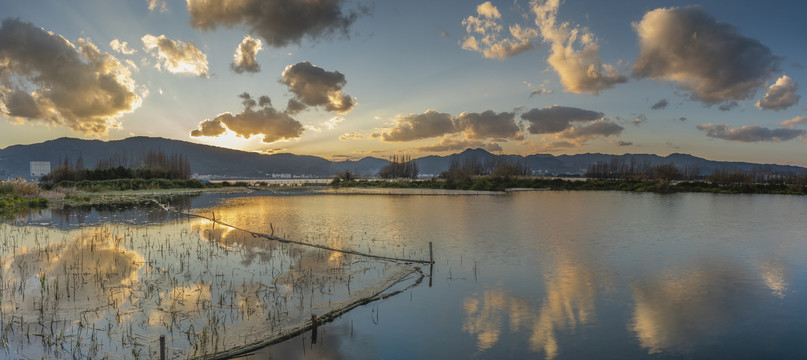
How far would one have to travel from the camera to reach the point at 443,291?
32.9ft

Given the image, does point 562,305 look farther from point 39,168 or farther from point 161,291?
point 39,168

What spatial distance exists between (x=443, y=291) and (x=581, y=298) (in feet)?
11.4

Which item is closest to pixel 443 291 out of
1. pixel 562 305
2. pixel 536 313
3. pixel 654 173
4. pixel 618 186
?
pixel 536 313

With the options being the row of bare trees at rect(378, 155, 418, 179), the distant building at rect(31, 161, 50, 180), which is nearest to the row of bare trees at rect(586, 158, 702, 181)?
the row of bare trees at rect(378, 155, 418, 179)

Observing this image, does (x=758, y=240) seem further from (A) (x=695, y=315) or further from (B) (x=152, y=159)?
(B) (x=152, y=159)

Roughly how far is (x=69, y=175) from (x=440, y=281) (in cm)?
6502

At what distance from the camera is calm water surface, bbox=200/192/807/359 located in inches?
278

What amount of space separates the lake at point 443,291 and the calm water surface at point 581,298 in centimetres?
4

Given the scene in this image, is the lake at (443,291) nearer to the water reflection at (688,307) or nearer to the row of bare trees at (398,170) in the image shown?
the water reflection at (688,307)

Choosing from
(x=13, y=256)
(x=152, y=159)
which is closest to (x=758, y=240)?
(x=13, y=256)

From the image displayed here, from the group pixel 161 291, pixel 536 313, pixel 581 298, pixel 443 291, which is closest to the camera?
pixel 536 313

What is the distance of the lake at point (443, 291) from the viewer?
703cm

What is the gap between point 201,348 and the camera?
6395 mm

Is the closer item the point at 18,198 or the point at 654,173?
the point at 18,198
